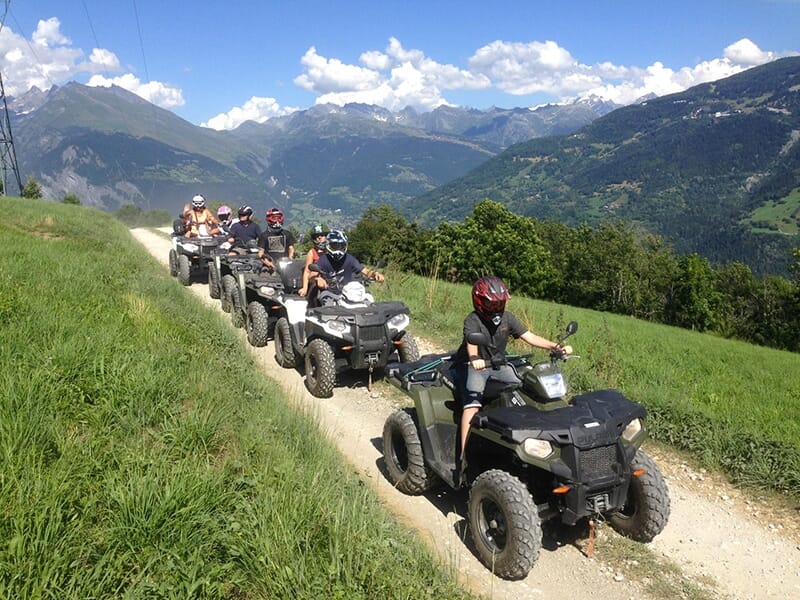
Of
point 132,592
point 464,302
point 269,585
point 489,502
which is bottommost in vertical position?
point 464,302

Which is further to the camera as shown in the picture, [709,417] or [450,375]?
[709,417]

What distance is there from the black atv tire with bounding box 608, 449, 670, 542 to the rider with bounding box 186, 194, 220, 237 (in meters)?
13.2

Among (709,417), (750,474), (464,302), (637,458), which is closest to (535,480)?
(637,458)

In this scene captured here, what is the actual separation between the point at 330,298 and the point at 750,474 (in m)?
5.33

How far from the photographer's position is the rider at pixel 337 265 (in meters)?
7.98

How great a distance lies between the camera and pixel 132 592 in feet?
8.05

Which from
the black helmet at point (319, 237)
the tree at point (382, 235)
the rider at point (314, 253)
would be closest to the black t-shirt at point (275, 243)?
the black helmet at point (319, 237)

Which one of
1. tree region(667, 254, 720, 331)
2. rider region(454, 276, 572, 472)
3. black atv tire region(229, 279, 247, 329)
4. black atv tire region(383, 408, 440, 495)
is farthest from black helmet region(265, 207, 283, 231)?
tree region(667, 254, 720, 331)

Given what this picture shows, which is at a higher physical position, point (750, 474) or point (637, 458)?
point (637, 458)

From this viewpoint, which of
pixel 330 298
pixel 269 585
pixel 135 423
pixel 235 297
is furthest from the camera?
pixel 235 297

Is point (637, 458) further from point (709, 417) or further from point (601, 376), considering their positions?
point (601, 376)

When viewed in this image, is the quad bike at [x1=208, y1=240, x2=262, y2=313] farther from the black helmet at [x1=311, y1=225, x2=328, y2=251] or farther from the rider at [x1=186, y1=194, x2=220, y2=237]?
the black helmet at [x1=311, y1=225, x2=328, y2=251]

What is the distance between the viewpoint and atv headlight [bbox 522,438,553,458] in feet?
12.3

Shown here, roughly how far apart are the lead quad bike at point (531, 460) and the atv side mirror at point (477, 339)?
0.01 metres
